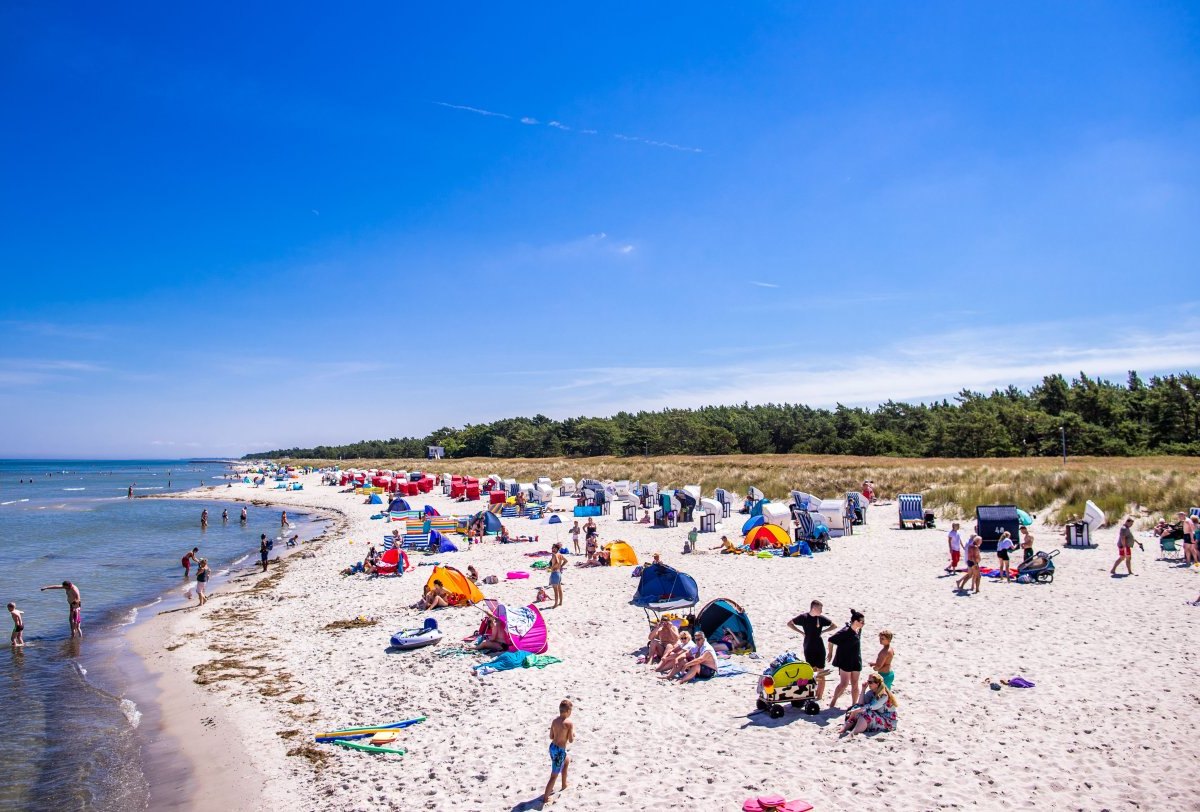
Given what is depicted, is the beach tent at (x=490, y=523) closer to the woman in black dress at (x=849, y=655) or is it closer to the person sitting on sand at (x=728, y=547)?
the person sitting on sand at (x=728, y=547)

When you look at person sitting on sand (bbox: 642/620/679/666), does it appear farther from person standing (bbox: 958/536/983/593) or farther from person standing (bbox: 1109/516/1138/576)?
person standing (bbox: 1109/516/1138/576)

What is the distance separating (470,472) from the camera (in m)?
72.2

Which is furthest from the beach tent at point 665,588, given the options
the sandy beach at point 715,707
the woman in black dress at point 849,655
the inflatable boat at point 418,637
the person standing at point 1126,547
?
the person standing at point 1126,547

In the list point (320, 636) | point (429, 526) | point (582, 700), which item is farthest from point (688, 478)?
point (582, 700)

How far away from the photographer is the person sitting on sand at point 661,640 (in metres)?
10.5

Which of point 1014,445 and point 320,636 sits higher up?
point 1014,445

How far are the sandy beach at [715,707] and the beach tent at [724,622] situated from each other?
0.43m

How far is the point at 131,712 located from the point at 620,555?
38.8 feet

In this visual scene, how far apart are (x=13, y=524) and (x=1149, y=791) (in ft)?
176

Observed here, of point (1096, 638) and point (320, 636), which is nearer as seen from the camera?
point (1096, 638)

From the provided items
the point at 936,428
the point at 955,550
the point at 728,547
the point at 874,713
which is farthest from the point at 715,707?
the point at 936,428

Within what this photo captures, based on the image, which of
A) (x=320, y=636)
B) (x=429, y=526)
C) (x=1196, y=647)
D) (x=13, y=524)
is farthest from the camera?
(x=13, y=524)

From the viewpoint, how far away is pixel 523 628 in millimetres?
11594

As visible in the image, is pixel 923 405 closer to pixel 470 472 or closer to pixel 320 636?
pixel 470 472
